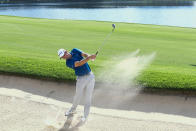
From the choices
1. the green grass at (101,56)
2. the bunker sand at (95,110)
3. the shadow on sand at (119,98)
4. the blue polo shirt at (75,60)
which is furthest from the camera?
the green grass at (101,56)

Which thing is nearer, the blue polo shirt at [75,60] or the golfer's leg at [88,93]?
the blue polo shirt at [75,60]

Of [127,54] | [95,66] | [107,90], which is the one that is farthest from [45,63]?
[127,54]

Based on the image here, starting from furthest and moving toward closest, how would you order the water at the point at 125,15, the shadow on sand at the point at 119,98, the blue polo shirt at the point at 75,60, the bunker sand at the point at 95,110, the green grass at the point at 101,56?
the water at the point at 125,15 → the green grass at the point at 101,56 → the shadow on sand at the point at 119,98 → the bunker sand at the point at 95,110 → the blue polo shirt at the point at 75,60

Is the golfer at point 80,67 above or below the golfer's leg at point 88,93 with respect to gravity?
above

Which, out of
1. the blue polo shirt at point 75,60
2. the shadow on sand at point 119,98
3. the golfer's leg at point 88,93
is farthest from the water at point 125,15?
the blue polo shirt at point 75,60

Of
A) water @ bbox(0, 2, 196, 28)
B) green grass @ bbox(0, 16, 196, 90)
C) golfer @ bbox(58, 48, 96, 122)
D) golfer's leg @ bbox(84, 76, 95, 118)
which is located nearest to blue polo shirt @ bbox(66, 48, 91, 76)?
golfer @ bbox(58, 48, 96, 122)

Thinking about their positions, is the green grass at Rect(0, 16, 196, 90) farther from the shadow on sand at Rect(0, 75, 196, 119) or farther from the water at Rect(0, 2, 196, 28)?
the water at Rect(0, 2, 196, 28)

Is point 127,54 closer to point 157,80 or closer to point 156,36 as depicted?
point 157,80

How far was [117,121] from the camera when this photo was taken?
23.3 feet

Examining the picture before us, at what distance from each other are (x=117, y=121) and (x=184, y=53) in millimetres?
7398

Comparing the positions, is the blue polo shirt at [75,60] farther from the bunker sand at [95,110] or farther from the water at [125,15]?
the water at [125,15]

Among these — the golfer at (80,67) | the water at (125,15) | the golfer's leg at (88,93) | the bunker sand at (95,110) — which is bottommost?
the water at (125,15)

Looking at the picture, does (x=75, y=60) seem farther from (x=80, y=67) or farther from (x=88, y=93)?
(x=88, y=93)

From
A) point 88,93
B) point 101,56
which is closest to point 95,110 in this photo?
point 88,93
